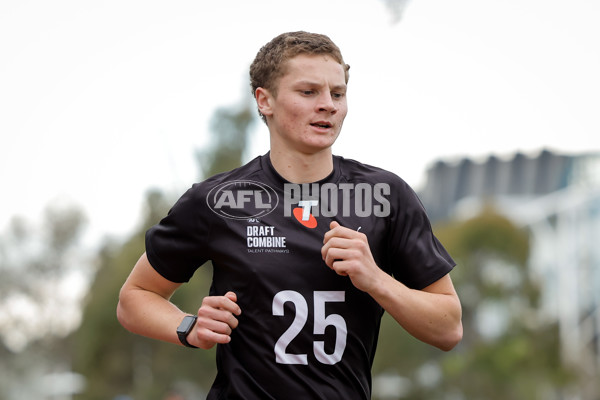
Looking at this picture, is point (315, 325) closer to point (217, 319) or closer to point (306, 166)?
point (217, 319)

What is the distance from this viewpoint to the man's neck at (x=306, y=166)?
3.97 metres

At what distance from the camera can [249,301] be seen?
12.4 ft

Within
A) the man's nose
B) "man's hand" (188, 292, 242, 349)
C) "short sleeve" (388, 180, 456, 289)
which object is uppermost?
the man's nose

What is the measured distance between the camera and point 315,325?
12.1 ft

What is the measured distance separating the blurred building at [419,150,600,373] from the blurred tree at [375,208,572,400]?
8.28 metres

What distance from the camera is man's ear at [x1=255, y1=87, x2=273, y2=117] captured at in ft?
13.3

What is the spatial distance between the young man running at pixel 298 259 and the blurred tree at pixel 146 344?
3334cm

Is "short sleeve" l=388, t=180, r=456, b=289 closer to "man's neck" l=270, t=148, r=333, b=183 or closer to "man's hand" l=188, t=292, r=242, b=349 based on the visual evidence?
"man's neck" l=270, t=148, r=333, b=183

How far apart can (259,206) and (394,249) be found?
0.63m

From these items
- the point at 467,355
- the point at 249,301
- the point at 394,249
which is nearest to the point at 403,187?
the point at 394,249

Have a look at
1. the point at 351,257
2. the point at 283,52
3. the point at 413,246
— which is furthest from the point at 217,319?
the point at 283,52

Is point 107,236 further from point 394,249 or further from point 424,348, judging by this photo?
point 394,249

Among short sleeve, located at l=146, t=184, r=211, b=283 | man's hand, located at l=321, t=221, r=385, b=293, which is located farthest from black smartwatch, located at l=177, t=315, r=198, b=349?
man's hand, located at l=321, t=221, r=385, b=293

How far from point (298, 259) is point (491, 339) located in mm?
38267
